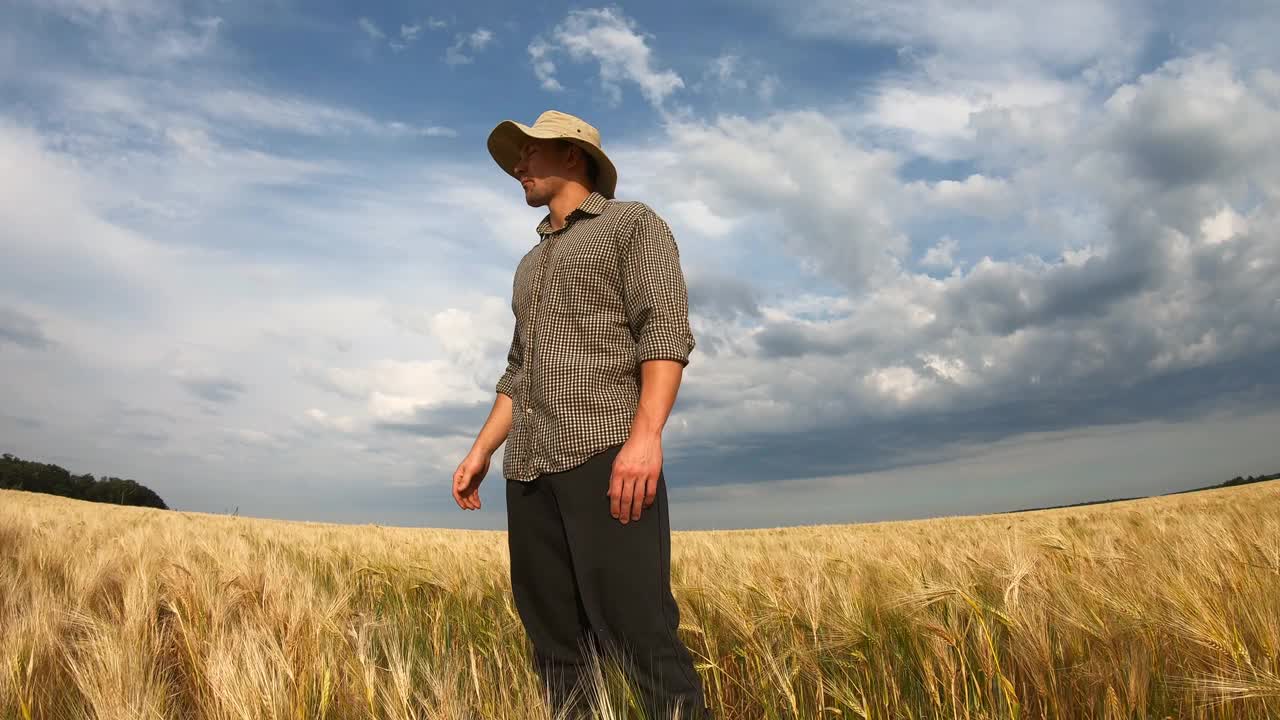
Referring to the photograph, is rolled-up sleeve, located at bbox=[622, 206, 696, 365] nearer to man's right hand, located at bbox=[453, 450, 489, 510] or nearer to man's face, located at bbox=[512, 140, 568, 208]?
man's face, located at bbox=[512, 140, 568, 208]

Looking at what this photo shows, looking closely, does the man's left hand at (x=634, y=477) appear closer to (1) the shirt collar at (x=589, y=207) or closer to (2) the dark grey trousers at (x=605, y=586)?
(2) the dark grey trousers at (x=605, y=586)

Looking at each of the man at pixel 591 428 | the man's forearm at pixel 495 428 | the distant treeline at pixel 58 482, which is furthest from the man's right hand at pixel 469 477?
the distant treeline at pixel 58 482

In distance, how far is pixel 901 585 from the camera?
311 cm

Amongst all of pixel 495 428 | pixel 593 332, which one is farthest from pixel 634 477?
pixel 495 428

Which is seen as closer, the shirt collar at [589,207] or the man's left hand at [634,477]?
the man's left hand at [634,477]

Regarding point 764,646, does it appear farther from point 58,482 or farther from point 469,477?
point 58,482

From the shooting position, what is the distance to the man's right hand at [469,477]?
2.60 meters

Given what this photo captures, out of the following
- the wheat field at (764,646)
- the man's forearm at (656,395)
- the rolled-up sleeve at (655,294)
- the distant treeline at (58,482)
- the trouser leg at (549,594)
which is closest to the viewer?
the wheat field at (764,646)

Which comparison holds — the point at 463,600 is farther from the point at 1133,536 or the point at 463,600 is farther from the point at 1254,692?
the point at 1133,536

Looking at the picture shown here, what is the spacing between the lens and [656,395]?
1.93 meters

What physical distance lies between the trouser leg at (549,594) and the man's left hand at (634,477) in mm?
332

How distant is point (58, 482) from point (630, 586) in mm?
62005

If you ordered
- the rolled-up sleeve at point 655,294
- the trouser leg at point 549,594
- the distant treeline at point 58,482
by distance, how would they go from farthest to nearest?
the distant treeline at point 58,482 < the trouser leg at point 549,594 < the rolled-up sleeve at point 655,294

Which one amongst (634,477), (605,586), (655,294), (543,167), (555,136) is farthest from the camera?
(543,167)
